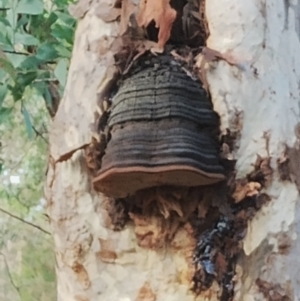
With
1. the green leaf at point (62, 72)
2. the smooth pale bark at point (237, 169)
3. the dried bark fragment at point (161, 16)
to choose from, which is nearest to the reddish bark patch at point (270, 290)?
the smooth pale bark at point (237, 169)

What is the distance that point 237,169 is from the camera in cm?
75

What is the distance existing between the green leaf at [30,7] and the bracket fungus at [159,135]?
45 centimetres

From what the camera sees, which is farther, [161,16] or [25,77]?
[25,77]

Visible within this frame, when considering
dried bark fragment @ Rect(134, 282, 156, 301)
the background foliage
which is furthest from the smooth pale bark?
the background foliage

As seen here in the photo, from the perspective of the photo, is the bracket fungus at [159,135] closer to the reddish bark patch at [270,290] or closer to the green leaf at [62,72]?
the reddish bark patch at [270,290]

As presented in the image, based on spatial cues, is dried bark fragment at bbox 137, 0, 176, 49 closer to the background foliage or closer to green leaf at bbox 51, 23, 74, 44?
green leaf at bbox 51, 23, 74, 44

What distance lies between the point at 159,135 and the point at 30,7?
579 mm

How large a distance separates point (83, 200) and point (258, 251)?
23 centimetres

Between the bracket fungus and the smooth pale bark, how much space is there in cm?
4

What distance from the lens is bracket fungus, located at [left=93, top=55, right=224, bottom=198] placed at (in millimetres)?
672

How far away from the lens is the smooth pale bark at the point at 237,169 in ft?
2.50

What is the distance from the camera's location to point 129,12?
0.83 m

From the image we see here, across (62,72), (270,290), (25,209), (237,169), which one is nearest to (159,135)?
(237,169)

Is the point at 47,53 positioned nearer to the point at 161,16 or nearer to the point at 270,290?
the point at 161,16
